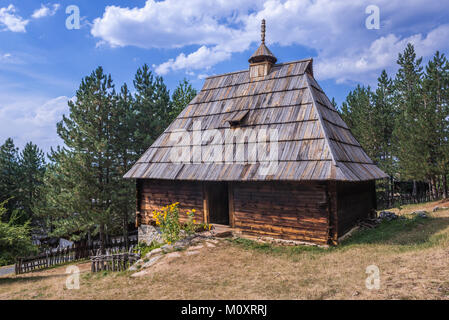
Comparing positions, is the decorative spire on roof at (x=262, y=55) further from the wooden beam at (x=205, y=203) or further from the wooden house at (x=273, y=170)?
the wooden beam at (x=205, y=203)

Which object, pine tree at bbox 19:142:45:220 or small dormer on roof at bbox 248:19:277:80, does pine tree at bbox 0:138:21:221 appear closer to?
pine tree at bbox 19:142:45:220

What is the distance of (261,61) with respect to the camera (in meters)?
14.5

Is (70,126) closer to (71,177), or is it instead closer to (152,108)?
(71,177)

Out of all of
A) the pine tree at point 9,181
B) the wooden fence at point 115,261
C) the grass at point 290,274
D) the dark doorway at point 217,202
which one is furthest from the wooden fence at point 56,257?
the pine tree at point 9,181

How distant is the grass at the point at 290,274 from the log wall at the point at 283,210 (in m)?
0.61

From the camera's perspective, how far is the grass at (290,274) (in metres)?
5.74

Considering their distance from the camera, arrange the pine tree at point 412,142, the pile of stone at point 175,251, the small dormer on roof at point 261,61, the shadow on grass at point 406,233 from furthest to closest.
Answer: the pine tree at point 412,142 < the small dormer on roof at point 261,61 < the shadow on grass at point 406,233 < the pile of stone at point 175,251

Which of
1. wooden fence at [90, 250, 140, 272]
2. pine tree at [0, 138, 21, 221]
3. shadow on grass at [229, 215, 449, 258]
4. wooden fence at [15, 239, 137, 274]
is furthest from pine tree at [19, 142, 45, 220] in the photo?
shadow on grass at [229, 215, 449, 258]

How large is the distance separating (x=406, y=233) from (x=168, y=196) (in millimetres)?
10005

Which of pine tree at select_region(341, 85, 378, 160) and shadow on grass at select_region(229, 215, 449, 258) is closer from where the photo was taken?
shadow on grass at select_region(229, 215, 449, 258)

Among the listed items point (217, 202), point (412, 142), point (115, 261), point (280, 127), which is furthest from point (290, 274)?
point (412, 142)

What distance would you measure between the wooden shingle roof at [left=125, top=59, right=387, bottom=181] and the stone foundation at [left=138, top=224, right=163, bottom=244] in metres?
2.78

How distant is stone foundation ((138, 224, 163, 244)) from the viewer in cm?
1383
